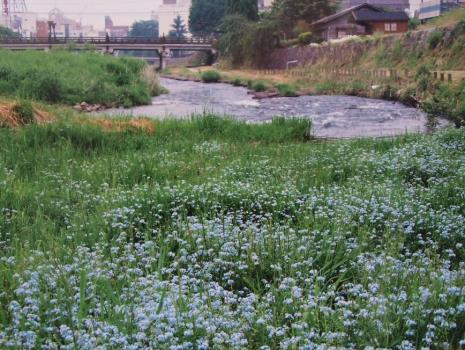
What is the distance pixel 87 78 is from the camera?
25.0m

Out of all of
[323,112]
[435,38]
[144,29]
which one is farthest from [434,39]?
[144,29]

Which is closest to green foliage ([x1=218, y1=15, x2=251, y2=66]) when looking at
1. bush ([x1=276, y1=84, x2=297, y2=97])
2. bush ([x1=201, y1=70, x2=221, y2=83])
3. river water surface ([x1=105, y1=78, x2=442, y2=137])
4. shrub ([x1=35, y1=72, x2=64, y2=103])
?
bush ([x1=201, y1=70, x2=221, y2=83])

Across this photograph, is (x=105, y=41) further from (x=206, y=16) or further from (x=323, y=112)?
(x=323, y=112)

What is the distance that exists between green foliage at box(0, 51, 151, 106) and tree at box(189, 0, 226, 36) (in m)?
68.7

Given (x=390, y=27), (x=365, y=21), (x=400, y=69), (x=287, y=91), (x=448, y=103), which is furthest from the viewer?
(x=365, y=21)

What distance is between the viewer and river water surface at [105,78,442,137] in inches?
637

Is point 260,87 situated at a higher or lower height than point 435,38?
lower

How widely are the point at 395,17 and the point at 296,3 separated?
1014 cm

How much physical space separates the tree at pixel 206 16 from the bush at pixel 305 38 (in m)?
44.3

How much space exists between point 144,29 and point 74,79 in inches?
5493

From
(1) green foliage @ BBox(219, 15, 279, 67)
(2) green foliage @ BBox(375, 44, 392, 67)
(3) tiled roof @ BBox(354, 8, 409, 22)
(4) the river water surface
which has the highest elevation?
(3) tiled roof @ BBox(354, 8, 409, 22)

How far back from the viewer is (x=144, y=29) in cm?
15812

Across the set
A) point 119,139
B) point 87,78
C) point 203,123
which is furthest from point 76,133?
point 87,78

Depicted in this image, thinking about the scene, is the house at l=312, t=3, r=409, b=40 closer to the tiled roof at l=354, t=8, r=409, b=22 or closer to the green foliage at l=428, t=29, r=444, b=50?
the tiled roof at l=354, t=8, r=409, b=22
